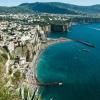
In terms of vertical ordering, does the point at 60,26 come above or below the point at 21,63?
below

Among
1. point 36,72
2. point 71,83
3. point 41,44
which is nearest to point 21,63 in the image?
point 36,72

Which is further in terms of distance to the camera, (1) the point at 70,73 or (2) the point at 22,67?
(1) the point at 70,73

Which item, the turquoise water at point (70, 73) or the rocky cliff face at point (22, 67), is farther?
the turquoise water at point (70, 73)

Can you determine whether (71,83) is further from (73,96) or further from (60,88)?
(73,96)

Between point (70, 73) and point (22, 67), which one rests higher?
point (22, 67)

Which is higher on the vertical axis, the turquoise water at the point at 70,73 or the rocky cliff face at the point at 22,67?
the rocky cliff face at the point at 22,67

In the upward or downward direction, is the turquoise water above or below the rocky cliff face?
below

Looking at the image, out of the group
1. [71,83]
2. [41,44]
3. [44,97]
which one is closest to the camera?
Result: [44,97]

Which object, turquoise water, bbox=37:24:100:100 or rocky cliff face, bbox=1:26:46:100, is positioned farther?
turquoise water, bbox=37:24:100:100
